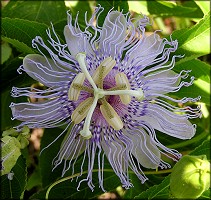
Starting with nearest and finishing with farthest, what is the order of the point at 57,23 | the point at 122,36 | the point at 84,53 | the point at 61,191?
the point at 84,53 < the point at 122,36 < the point at 61,191 < the point at 57,23

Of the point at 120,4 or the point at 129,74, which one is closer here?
the point at 129,74

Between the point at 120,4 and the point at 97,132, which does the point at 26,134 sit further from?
the point at 120,4

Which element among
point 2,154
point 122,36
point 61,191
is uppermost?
point 122,36

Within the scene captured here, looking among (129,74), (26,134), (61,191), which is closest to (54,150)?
(61,191)

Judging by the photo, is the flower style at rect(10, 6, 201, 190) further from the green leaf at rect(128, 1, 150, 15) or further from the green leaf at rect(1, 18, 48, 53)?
the green leaf at rect(128, 1, 150, 15)

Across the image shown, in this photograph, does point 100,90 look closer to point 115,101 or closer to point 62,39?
point 115,101

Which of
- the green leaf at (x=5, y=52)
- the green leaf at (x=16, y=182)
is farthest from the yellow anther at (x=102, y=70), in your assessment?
the green leaf at (x=5, y=52)
